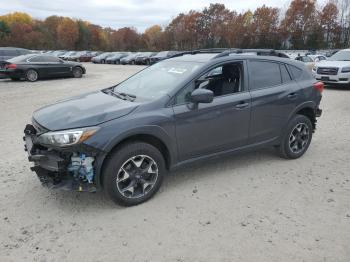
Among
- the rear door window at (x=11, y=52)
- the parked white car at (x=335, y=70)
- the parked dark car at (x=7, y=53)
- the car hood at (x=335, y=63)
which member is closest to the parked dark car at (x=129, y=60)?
the parked dark car at (x=7, y=53)

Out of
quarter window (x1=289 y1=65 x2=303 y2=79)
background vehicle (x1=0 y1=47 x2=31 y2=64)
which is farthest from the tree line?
quarter window (x1=289 y1=65 x2=303 y2=79)

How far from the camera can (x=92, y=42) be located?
87.7 metres

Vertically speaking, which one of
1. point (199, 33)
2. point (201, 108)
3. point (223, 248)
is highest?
point (199, 33)

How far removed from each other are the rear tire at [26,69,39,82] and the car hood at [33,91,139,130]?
13.2 meters

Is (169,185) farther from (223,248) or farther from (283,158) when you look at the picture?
(283,158)

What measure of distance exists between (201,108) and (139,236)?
1.74 meters

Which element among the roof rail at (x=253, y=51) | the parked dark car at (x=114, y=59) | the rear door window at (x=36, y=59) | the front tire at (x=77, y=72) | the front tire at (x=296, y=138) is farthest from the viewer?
the parked dark car at (x=114, y=59)

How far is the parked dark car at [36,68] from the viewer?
15.9 m

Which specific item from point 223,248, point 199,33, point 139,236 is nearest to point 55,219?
point 139,236

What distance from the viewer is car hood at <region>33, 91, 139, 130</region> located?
12.1 feet

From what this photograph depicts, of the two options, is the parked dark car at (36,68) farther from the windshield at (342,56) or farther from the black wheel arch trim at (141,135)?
the black wheel arch trim at (141,135)

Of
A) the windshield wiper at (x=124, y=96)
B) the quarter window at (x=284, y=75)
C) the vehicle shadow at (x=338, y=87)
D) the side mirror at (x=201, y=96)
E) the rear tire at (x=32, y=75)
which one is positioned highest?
the quarter window at (x=284, y=75)

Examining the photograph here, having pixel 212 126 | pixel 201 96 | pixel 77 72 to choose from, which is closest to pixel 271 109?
pixel 212 126

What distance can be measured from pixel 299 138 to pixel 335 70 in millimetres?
9599
